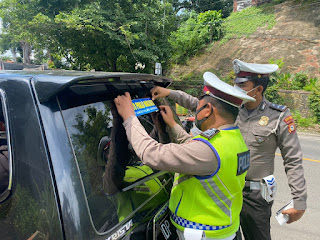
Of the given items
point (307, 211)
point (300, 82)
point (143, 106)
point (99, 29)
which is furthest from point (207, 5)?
point (143, 106)

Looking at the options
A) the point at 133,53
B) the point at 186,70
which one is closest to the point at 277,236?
the point at 133,53

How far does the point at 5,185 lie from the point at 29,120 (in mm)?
414

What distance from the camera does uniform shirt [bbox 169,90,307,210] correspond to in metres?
1.86

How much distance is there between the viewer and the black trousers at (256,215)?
76.7 inches

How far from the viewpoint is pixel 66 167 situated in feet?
3.25

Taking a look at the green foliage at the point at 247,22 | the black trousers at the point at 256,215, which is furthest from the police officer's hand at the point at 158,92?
the green foliage at the point at 247,22

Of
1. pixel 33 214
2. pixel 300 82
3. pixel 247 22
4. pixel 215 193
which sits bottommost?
pixel 300 82

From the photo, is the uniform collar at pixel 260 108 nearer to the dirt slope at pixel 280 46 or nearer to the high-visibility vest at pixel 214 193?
the high-visibility vest at pixel 214 193

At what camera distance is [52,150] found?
38.6 inches

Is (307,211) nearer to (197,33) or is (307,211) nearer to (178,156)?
(178,156)

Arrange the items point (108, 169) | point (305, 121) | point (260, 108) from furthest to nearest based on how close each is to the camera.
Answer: point (305, 121) < point (260, 108) < point (108, 169)

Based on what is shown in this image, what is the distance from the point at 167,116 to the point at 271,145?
36.8 inches

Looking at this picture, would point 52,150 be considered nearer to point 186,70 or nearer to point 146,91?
point 146,91

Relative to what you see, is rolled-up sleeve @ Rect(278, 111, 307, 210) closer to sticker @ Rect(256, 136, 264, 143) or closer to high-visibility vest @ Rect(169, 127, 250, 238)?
sticker @ Rect(256, 136, 264, 143)
